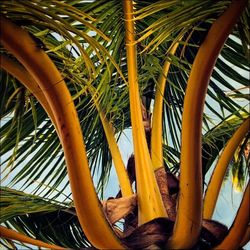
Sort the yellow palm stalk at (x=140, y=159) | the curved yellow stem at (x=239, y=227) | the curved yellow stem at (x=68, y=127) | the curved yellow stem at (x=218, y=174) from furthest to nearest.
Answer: the yellow palm stalk at (x=140, y=159) < the curved yellow stem at (x=218, y=174) < the curved yellow stem at (x=239, y=227) < the curved yellow stem at (x=68, y=127)

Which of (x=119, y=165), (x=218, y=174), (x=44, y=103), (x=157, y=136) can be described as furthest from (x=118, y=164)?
(x=44, y=103)

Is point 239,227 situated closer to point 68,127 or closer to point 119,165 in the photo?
point 68,127

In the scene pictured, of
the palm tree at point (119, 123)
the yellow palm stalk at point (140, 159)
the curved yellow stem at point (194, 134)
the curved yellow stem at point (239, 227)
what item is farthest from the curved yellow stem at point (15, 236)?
→ the curved yellow stem at point (239, 227)

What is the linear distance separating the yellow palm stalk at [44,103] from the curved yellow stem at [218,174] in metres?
0.38

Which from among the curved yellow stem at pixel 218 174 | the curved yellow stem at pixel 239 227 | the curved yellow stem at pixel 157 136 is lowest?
the curved yellow stem at pixel 239 227

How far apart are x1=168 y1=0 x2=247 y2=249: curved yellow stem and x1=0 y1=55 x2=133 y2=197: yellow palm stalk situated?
1.60ft

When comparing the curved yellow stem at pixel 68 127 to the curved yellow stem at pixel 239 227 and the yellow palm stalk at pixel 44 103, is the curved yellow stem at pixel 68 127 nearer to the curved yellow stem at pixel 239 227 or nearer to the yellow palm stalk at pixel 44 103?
the yellow palm stalk at pixel 44 103

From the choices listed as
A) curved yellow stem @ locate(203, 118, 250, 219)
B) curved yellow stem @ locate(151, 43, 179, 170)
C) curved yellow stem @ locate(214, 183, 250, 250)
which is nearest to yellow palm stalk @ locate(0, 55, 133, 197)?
curved yellow stem @ locate(151, 43, 179, 170)

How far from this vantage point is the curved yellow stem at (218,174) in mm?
1981

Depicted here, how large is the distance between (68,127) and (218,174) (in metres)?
0.73

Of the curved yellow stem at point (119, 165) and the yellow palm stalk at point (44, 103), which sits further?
the curved yellow stem at point (119, 165)

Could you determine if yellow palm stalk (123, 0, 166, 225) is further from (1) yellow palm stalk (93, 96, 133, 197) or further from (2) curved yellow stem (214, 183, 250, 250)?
(2) curved yellow stem (214, 183, 250, 250)

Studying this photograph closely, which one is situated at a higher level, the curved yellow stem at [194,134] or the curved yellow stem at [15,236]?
the curved yellow stem at [194,134]

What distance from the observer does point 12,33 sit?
1560 mm
